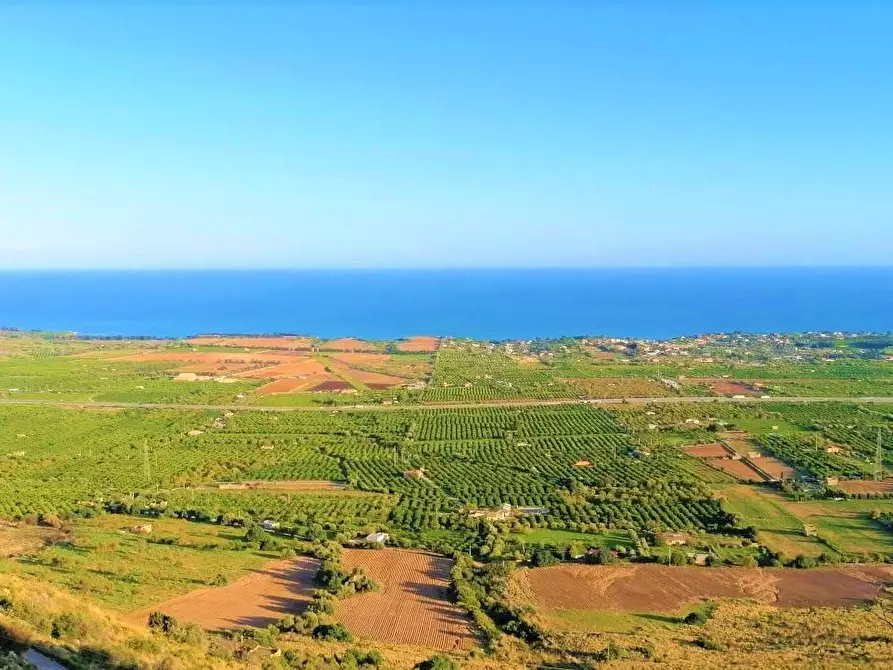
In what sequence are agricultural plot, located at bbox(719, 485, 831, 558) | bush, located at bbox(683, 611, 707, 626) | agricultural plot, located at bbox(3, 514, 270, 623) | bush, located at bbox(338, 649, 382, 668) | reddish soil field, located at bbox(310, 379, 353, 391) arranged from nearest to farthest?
1. bush, located at bbox(338, 649, 382, 668)
2. bush, located at bbox(683, 611, 707, 626)
3. agricultural plot, located at bbox(3, 514, 270, 623)
4. agricultural plot, located at bbox(719, 485, 831, 558)
5. reddish soil field, located at bbox(310, 379, 353, 391)

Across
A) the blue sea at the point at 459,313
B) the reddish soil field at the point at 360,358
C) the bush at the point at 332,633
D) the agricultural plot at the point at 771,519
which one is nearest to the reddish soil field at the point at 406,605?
the bush at the point at 332,633

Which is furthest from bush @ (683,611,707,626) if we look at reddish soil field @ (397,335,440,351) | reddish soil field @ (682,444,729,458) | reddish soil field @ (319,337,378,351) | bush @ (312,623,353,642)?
reddish soil field @ (319,337,378,351)

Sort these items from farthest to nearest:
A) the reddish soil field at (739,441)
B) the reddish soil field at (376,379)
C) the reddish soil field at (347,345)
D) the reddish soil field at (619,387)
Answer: the reddish soil field at (347,345) < the reddish soil field at (376,379) < the reddish soil field at (619,387) < the reddish soil field at (739,441)

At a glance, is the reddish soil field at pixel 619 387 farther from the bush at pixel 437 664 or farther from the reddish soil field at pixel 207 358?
the bush at pixel 437 664

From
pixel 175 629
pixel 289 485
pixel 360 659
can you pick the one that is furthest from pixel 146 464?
pixel 360 659

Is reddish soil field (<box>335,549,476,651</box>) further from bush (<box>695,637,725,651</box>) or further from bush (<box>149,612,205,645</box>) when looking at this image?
bush (<box>695,637,725,651</box>)

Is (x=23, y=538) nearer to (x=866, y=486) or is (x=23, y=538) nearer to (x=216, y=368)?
(x=866, y=486)
